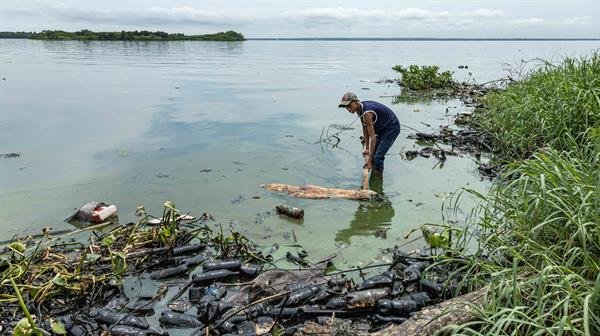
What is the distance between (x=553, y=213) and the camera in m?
3.38

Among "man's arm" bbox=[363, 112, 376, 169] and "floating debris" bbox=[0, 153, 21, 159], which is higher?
"man's arm" bbox=[363, 112, 376, 169]

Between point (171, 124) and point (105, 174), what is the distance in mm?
4507

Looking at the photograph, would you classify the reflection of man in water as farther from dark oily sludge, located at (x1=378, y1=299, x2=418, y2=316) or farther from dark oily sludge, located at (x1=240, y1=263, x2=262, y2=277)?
dark oily sludge, located at (x1=378, y1=299, x2=418, y2=316)

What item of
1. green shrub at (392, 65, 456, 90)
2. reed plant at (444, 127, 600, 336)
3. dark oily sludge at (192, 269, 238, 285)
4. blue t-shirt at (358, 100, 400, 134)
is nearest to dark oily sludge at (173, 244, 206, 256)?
dark oily sludge at (192, 269, 238, 285)

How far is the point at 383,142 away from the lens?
308 inches

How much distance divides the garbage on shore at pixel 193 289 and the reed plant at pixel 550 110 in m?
3.70

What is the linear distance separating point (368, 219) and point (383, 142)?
6.19 feet

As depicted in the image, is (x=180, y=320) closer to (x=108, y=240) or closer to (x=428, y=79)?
(x=108, y=240)

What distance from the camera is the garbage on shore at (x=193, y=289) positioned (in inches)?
152

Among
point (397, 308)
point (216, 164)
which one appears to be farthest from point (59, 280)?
point (216, 164)

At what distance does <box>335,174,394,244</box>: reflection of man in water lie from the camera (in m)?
5.92

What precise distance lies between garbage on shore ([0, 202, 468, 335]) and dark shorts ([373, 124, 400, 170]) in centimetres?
298

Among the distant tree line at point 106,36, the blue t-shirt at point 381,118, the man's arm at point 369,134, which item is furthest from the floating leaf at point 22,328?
the distant tree line at point 106,36

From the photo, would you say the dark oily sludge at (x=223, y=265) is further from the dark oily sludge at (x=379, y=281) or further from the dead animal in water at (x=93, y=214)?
the dead animal in water at (x=93, y=214)
